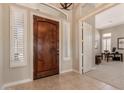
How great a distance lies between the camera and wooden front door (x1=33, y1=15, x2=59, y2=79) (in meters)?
Result: 4.22

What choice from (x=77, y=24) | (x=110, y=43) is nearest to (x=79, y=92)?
(x=77, y=24)

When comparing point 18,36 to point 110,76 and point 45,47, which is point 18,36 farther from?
point 110,76

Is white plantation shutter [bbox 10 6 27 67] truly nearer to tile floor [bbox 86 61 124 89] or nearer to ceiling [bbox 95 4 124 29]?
tile floor [bbox 86 61 124 89]

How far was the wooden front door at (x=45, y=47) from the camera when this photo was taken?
4.22 m

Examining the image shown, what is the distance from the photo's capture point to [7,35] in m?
3.51

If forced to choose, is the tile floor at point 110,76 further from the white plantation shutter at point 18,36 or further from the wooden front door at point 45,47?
the white plantation shutter at point 18,36

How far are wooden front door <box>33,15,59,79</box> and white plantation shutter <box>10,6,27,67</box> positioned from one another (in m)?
0.40

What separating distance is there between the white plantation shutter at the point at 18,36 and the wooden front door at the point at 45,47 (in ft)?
1.32

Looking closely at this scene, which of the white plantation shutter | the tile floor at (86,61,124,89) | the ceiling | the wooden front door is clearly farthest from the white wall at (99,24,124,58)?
the white plantation shutter

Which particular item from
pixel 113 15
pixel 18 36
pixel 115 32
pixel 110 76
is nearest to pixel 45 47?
pixel 18 36

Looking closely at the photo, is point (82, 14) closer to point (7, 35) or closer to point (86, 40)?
point (86, 40)

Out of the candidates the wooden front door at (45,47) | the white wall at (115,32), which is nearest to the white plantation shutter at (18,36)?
the wooden front door at (45,47)

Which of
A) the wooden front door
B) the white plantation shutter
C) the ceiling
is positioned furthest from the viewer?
the ceiling

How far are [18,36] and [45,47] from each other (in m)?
1.08
